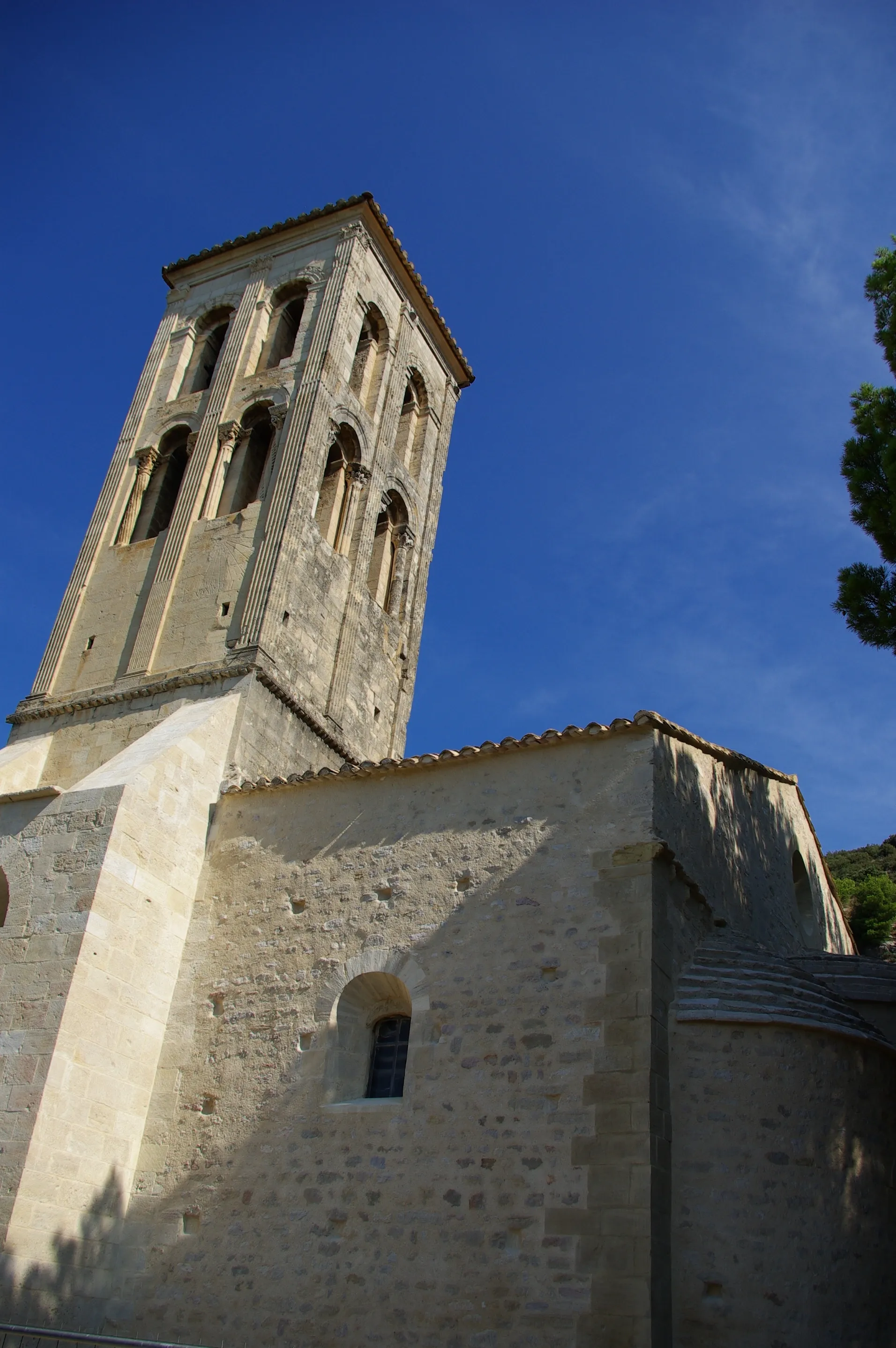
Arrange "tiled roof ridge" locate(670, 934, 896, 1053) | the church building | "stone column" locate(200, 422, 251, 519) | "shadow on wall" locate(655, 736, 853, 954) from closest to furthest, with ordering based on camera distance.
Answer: the church building
"tiled roof ridge" locate(670, 934, 896, 1053)
"shadow on wall" locate(655, 736, 853, 954)
"stone column" locate(200, 422, 251, 519)

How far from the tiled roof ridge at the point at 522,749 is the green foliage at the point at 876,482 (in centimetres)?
199

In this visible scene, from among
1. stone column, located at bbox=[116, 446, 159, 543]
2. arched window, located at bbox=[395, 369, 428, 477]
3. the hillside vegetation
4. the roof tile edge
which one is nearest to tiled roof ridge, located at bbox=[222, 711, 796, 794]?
the roof tile edge

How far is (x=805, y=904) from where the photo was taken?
47.0ft

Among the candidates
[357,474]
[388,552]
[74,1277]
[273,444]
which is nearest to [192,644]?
[273,444]

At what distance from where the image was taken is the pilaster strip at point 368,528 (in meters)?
15.9

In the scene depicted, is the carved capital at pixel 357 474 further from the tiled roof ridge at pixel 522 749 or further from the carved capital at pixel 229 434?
the tiled roof ridge at pixel 522 749

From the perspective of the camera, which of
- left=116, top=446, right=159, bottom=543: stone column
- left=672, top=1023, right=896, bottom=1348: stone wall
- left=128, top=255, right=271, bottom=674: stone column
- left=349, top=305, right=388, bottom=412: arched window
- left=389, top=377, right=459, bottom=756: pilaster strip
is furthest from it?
left=349, top=305, right=388, bottom=412: arched window

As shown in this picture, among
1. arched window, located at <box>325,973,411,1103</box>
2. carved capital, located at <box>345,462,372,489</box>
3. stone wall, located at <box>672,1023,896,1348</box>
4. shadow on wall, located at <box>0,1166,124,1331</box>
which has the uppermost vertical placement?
carved capital, located at <box>345,462,372,489</box>

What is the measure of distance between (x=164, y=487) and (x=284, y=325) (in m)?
3.91

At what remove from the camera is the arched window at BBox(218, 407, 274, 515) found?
16.7 m

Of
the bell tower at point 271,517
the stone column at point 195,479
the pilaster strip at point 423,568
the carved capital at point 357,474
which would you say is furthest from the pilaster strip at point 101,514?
the pilaster strip at point 423,568

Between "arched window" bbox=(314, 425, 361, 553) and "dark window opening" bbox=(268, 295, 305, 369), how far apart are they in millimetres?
1912

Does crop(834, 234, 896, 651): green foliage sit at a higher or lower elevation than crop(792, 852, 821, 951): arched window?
higher

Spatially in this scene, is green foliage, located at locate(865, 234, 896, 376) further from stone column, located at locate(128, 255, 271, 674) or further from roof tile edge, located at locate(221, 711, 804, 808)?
stone column, located at locate(128, 255, 271, 674)
